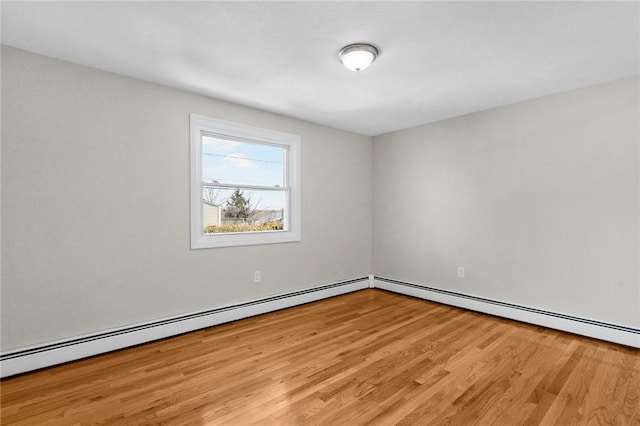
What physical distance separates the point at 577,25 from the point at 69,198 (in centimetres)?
390

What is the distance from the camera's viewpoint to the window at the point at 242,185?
129 inches

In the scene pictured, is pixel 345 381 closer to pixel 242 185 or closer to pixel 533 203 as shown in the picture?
pixel 242 185

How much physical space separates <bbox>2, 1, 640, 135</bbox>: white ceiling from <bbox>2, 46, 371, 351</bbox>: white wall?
225 mm

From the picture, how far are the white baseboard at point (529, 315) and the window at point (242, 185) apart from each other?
188 centimetres

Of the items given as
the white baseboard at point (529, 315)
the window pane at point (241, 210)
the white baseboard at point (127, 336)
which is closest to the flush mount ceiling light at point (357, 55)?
the window pane at point (241, 210)

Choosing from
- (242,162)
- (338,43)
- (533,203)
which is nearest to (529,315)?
(533,203)

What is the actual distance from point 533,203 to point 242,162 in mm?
3247

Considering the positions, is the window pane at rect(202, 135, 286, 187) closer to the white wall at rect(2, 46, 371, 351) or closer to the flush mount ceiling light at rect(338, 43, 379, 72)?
the white wall at rect(2, 46, 371, 351)

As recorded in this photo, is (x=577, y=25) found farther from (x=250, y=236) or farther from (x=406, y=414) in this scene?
(x=250, y=236)

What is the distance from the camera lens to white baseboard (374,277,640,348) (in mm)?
2811

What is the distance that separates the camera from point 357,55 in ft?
7.62

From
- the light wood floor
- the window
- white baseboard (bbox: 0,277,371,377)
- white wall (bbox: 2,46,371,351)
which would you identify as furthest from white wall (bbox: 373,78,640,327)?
white wall (bbox: 2,46,371,351)

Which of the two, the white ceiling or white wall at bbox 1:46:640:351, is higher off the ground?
the white ceiling

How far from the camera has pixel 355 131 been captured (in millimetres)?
4773
